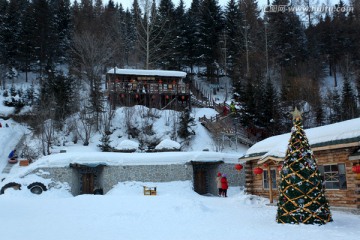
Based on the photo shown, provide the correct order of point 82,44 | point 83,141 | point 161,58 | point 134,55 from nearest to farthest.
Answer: point 83,141, point 82,44, point 161,58, point 134,55

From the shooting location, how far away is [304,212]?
33.1ft

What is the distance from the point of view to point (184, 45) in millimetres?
50688

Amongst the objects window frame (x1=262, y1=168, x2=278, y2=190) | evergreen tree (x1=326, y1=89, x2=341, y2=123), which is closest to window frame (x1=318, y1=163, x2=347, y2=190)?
window frame (x1=262, y1=168, x2=278, y2=190)

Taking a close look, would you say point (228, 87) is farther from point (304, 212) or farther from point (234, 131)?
point (304, 212)

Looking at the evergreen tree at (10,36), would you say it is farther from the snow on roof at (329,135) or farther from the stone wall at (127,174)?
the snow on roof at (329,135)

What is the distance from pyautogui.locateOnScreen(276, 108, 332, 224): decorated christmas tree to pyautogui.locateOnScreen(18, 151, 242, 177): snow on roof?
12438mm

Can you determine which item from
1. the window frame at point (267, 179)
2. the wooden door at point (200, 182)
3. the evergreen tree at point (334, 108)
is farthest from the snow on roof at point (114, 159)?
the evergreen tree at point (334, 108)

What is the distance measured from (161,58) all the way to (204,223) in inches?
1559

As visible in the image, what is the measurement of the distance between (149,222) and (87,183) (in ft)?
42.4

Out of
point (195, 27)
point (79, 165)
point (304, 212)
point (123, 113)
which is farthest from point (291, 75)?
point (304, 212)

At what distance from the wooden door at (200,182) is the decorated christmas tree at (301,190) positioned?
13999 mm

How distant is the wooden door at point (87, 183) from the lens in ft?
75.4

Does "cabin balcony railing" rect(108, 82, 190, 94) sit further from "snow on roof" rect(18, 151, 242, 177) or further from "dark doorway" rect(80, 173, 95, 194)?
"snow on roof" rect(18, 151, 242, 177)

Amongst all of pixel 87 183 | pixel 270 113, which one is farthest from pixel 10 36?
pixel 270 113
